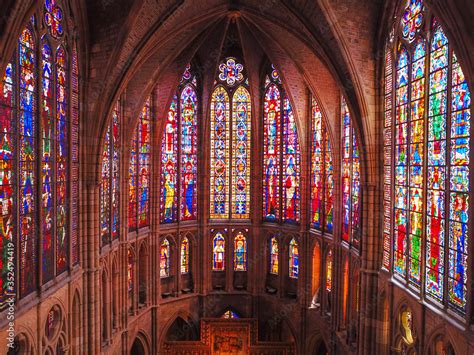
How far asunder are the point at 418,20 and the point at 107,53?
361 inches

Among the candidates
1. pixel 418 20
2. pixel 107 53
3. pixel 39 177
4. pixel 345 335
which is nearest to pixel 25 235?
pixel 39 177

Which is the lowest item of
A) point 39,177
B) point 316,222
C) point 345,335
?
point 345,335

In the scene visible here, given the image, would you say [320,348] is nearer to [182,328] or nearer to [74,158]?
[182,328]

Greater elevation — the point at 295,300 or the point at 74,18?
the point at 74,18

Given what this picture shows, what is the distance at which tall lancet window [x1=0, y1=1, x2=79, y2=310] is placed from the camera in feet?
32.9

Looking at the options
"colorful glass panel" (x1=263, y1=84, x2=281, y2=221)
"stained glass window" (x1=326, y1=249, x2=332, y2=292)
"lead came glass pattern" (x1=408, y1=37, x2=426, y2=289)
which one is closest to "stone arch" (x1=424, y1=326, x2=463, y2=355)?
"lead came glass pattern" (x1=408, y1=37, x2=426, y2=289)

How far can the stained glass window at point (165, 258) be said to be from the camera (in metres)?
22.9

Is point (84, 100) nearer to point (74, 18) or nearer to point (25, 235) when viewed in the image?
point (74, 18)

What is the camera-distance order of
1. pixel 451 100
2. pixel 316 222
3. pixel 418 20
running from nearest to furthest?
pixel 451 100 < pixel 418 20 < pixel 316 222

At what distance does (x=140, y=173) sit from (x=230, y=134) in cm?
541

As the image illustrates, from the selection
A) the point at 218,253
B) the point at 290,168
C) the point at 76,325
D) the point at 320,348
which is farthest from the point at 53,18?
the point at 320,348

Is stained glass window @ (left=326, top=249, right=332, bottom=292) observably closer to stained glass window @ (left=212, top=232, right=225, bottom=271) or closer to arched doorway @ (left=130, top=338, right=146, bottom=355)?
stained glass window @ (left=212, top=232, right=225, bottom=271)

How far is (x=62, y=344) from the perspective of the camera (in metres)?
13.4

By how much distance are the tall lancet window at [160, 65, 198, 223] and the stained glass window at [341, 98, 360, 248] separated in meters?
8.21
